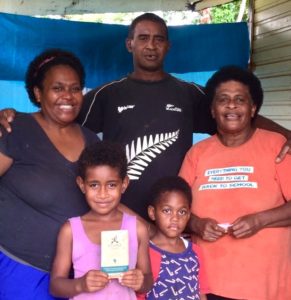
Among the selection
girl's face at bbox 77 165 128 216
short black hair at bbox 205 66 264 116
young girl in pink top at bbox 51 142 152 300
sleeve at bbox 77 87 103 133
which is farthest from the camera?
sleeve at bbox 77 87 103 133

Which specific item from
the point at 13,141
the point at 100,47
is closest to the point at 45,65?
the point at 13,141

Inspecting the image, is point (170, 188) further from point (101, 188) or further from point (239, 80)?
point (239, 80)

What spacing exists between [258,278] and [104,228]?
2.60ft

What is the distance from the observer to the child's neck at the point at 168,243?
2.36 metres

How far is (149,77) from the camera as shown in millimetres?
3033

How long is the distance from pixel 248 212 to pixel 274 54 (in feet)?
8.17

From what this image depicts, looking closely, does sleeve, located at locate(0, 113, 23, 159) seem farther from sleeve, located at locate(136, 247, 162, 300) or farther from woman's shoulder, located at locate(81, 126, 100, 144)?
sleeve, located at locate(136, 247, 162, 300)

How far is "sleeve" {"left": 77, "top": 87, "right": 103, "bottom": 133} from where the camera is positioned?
300cm

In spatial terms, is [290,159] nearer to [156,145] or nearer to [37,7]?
[156,145]

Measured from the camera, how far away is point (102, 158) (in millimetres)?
2172

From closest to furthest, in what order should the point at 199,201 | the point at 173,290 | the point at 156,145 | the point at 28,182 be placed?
the point at 28,182 → the point at 173,290 → the point at 199,201 → the point at 156,145

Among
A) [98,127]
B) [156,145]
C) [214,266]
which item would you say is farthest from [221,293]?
[98,127]

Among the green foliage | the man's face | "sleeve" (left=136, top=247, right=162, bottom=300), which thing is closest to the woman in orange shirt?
"sleeve" (left=136, top=247, right=162, bottom=300)

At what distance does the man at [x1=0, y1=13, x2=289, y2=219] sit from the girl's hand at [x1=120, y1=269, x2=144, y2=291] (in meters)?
0.93
